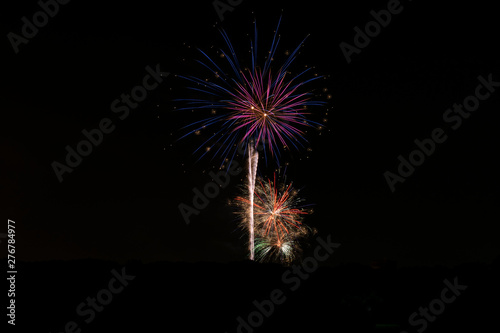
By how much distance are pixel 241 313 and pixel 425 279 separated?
5.26 meters

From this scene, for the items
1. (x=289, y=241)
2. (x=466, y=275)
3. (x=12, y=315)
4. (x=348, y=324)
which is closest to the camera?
(x=12, y=315)

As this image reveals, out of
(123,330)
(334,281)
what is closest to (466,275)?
(334,281)

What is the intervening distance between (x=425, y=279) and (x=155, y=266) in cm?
750

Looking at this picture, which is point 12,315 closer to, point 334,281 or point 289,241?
point 334,281

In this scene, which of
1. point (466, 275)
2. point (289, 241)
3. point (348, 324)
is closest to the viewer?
point (348, 324)

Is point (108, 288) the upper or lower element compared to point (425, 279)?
upper

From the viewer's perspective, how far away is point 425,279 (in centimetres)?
1295

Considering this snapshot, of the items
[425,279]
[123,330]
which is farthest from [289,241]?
[123,330]

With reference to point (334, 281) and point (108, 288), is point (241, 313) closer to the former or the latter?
point (334, 281)

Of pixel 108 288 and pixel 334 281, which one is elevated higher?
pixel 108 288

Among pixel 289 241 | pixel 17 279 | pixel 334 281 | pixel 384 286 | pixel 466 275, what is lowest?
pixel 466 275

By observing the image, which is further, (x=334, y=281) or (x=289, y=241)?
(x=289, y=241)

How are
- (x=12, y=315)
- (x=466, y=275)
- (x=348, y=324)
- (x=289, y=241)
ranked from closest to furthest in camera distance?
(x=12, y=315) → (x=348, y=324) → (x=466, y=275) → (x=289, y=241)

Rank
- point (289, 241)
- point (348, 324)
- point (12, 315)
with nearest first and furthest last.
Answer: point (12, 315) < point (348, 324) < point (289, 241)
